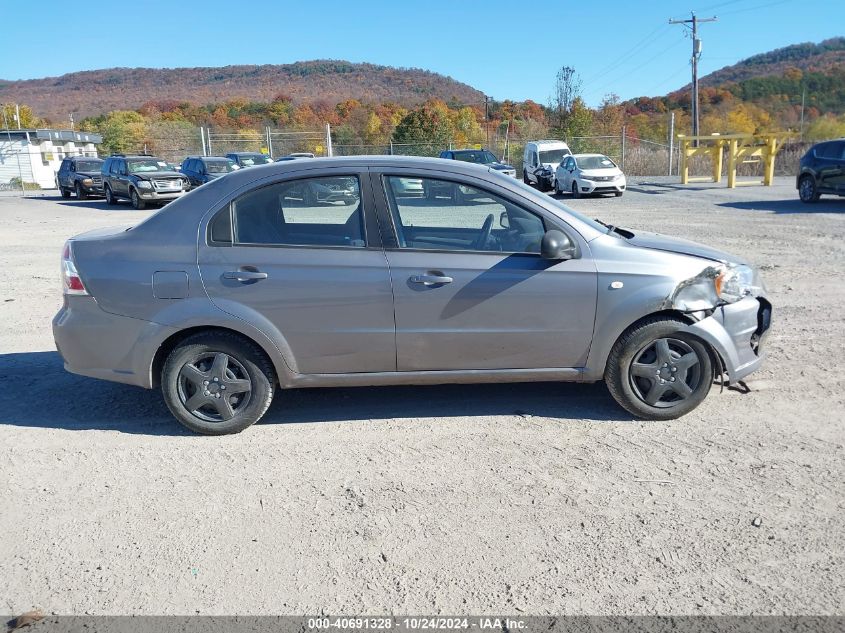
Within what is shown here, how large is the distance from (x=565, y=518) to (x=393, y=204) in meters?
2.21

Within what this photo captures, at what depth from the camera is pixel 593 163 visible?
83.1 feet

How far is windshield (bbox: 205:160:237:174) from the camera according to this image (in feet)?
86.3

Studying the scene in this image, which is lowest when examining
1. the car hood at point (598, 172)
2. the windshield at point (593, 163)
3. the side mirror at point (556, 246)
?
the side mirror at point (556, 246)

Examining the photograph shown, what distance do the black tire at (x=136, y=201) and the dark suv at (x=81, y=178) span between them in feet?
16.6

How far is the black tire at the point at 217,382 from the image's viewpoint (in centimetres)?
449

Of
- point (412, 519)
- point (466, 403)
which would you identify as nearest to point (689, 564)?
point (412, 519)

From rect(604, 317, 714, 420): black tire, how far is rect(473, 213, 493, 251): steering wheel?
1.08 metres

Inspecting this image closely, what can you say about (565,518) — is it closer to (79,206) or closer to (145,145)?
(79,206)

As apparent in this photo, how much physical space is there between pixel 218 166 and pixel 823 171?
20.0 meters

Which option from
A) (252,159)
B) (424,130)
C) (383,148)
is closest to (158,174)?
(252,159)

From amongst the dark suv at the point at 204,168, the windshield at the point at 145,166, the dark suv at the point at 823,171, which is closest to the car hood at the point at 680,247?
the dark suv at the point at 823,171

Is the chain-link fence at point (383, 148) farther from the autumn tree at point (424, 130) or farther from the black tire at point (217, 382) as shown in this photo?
the black tire at point (217, 382)

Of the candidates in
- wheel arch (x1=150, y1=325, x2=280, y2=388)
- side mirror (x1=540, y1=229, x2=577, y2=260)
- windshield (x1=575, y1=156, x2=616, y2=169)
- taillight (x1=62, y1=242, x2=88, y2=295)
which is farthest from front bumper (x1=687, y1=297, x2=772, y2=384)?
windshield (x1=575, y1=156, x2=616, y2=169)

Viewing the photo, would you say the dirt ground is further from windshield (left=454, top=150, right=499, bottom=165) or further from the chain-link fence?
the chain-link fence
